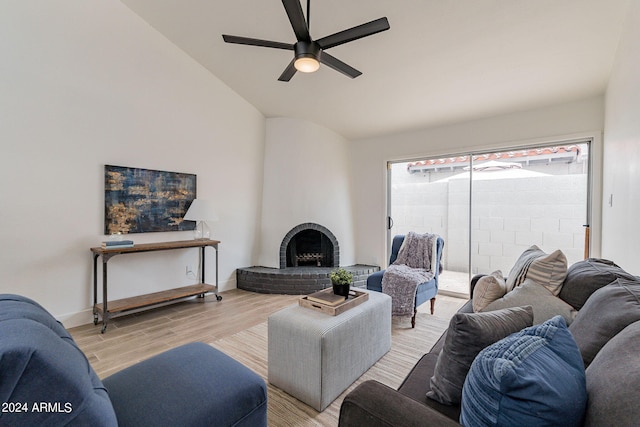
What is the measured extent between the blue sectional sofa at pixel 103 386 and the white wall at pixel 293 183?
310 cm

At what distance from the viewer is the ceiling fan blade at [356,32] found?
190 cm

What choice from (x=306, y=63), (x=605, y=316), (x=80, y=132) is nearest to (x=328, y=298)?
(x=605, y=316)

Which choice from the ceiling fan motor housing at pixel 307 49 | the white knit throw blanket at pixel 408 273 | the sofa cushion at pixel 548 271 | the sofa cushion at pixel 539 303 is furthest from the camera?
the white knit throw blanket at pixel 408 273

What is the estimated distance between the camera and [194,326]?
297 cm

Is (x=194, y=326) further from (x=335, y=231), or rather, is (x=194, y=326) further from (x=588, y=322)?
(x=588, y=322)

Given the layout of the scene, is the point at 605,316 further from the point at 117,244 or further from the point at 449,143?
the point at 117,244

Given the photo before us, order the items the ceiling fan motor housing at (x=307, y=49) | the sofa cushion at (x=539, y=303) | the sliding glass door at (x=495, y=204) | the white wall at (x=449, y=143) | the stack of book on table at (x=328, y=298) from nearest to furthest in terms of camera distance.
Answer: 1. the sofa cushion at (x=539, y=303)
2. the stack of book on table at (x=328, y=298)
3. the ceiling fan motor housing at (x=307, y=49)
4. the white wall at (x=449, y=143)
5. the sliding glass door at (x=495, y=204)

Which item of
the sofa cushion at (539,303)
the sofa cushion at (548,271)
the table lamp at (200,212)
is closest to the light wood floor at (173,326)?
the table lamp at (200,212)

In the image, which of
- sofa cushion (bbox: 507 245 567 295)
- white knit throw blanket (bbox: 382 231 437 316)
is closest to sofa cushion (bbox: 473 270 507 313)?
sofa cushion (bbox: 507 245 567 295)

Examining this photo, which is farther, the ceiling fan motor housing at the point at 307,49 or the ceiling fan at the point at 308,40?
the ceiling fan motor housing at the point at 307,49

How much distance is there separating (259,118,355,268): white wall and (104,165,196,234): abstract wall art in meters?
1.25

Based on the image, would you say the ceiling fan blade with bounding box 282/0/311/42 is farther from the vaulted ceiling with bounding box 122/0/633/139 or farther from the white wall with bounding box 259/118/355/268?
the white wall with bounding box 259/118/355/268

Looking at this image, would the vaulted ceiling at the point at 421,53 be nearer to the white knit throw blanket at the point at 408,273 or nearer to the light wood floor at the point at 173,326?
the white knit throw blanket at the point at 408,273

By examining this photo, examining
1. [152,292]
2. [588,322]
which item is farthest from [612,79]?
[152,292]
